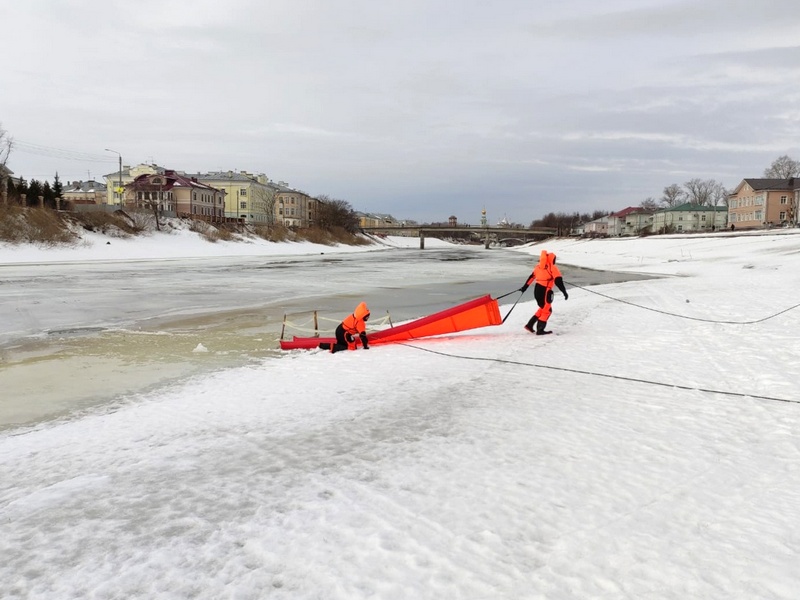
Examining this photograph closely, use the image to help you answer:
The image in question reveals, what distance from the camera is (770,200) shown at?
8619 centimetres

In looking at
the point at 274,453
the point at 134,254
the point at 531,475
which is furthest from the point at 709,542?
the point at 134,254

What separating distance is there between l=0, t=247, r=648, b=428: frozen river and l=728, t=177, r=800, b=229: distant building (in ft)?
269

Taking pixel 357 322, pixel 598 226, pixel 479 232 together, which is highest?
pixel 598 226

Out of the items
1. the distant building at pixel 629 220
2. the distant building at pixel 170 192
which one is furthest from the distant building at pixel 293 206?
the distant building at pixel 629 220

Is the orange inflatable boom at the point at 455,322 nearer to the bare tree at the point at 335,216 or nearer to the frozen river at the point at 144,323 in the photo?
the frozen river at the point at 144,323

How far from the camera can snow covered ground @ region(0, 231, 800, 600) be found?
111 inches

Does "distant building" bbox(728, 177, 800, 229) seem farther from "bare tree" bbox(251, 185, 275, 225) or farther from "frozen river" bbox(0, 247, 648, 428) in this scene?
"bare tree" bbox(251, 185, 275, 225)

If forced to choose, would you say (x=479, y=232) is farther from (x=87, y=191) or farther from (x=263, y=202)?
(x=87, y=191)

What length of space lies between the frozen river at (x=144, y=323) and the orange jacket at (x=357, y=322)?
4.11ft

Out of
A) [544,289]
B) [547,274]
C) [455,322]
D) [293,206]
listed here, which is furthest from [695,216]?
[455,322]

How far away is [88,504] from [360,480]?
1845mm

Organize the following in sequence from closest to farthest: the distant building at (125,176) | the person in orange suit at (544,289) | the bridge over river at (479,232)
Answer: the person in orange suit at (544,289) < the distant building at (125,176) < the bridge over river at (479,232)

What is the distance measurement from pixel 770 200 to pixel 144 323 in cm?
9940

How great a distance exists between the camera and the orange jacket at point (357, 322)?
8773 mm
